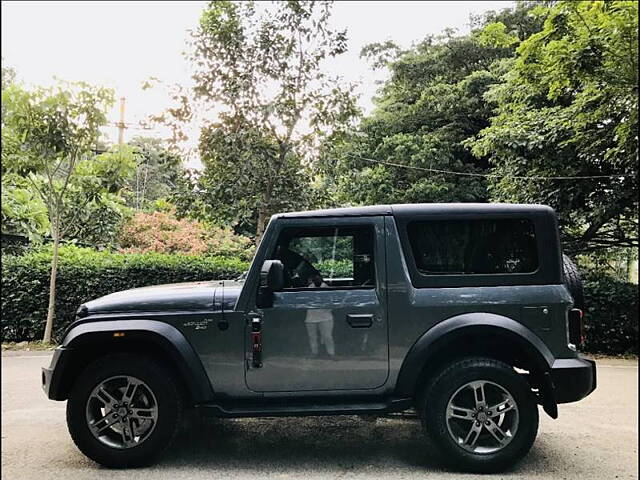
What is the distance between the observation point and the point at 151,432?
12.9ft

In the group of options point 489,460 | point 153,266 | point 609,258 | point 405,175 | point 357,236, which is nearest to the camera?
point 489,460

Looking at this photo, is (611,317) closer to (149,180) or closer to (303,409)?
(303,409)

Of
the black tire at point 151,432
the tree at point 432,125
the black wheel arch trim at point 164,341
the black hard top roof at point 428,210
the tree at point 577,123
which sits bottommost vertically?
the black tire at point 151,432

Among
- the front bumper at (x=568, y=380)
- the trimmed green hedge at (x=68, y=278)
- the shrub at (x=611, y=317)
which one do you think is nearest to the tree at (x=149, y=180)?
the trimmed green hedge at (x=68, y=278)

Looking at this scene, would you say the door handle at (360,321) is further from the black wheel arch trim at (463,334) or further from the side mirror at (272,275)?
the side mirror at (272,275)

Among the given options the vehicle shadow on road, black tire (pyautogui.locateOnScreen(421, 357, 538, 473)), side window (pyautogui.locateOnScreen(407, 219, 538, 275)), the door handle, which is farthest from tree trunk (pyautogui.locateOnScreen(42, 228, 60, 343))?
black tire (pyautogui.locateOnScreen(421, 357, 538, 473))

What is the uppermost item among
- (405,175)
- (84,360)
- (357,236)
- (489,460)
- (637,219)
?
(405,175)

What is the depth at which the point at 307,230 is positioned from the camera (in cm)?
415

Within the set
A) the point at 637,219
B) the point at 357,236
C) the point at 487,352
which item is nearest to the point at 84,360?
the point at 357,236

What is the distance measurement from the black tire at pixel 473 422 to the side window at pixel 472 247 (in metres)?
0.71

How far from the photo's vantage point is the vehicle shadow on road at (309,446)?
405 centimetres

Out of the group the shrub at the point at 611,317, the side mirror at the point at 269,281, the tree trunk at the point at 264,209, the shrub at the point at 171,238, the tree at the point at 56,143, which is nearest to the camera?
the side mirror at the point at 269,281

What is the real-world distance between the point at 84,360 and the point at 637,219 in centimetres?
1127

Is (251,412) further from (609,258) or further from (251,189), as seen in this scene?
(609,258)
